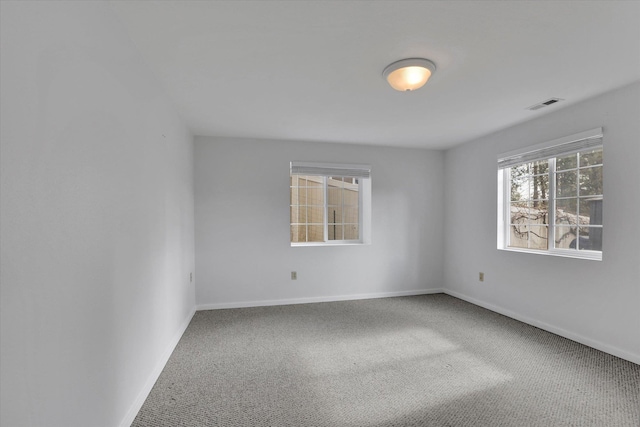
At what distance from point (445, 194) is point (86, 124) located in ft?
15.6

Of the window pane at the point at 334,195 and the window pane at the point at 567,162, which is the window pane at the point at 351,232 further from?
the window pane at the point at 567,162

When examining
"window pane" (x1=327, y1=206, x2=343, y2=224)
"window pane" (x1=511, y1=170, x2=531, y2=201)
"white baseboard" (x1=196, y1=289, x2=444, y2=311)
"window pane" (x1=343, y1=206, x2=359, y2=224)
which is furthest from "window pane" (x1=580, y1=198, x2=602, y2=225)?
"window pane" (x1=327, y1=206, x2=343, y2=224)

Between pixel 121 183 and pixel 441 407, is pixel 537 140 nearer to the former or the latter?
pixel 441 407

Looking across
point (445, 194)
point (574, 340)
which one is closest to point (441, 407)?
point (574, 340)

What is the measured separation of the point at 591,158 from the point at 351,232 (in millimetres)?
2929

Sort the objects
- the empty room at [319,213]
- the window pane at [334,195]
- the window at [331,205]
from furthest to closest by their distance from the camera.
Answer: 1. the window pane at [334,195]
2. the window at [331,205]
3. the empty room at [319,213]

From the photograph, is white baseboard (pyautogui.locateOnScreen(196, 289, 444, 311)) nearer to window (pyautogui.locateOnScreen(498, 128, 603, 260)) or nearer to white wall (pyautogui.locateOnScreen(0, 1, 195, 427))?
window (pyautogui.locateOnScreen(498, 128, 603, 260))

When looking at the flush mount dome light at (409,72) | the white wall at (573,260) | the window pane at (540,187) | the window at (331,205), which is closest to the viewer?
the flush mount dome light at (409,72)

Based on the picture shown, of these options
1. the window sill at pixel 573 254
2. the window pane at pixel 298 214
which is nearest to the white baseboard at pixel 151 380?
the window pane at pixel 298 214

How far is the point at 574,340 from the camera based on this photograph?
10.1ft

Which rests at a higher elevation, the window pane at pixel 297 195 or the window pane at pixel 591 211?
the window pane at pixel 297 195

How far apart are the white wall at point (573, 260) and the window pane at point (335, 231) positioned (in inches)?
70.4

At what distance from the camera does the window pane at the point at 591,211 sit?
298 cm

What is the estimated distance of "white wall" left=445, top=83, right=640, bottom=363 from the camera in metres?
2.64
